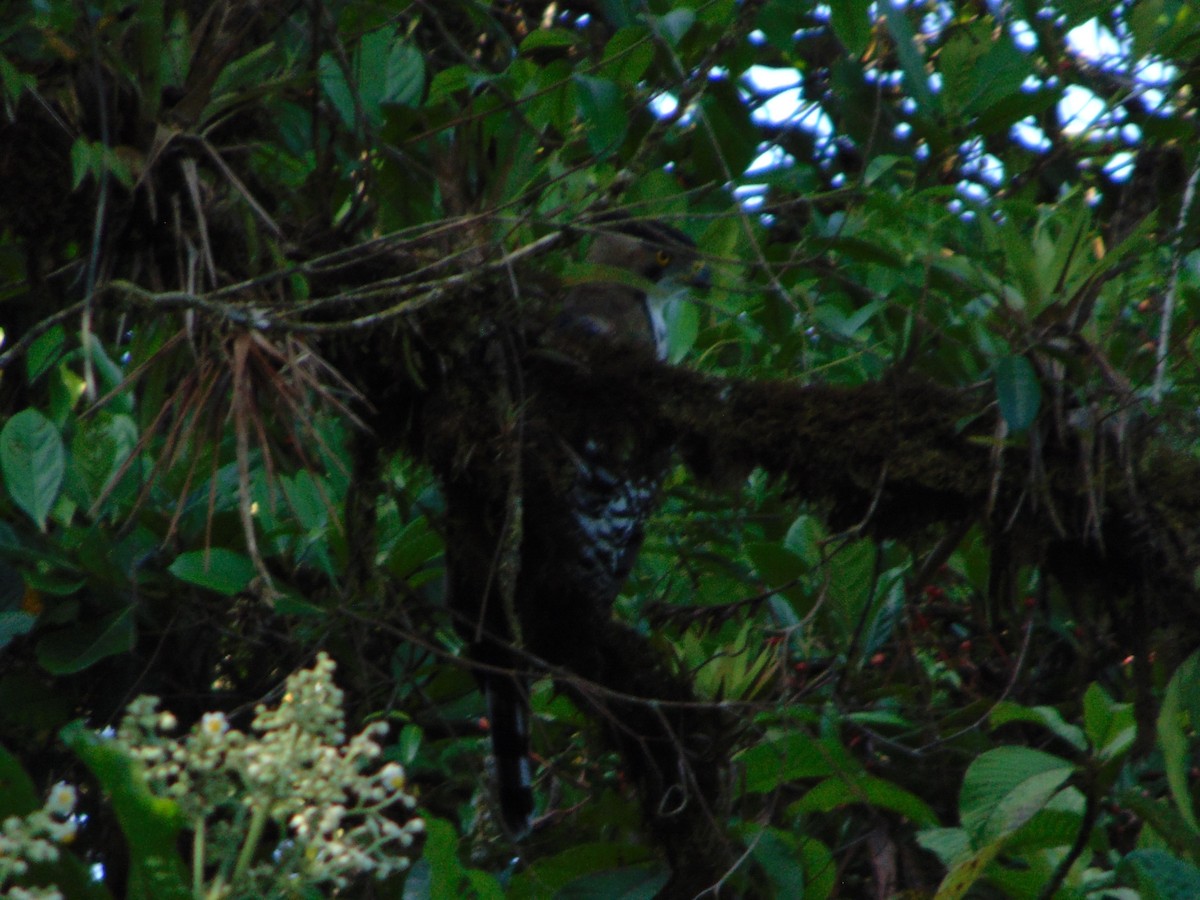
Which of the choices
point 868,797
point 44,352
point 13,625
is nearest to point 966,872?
point 868,797

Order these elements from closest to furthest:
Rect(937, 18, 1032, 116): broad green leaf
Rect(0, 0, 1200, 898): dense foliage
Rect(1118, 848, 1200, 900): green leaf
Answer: Rect(1118, 848, 1200, 900): green leaf
Rect(0, 0, 1200, 898): dense foliage
Rect(937, 18, 1032, 116): broad green leaf

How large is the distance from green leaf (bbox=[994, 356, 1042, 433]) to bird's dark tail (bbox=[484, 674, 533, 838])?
3.25 feet

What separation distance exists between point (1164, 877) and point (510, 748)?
3.81 ft

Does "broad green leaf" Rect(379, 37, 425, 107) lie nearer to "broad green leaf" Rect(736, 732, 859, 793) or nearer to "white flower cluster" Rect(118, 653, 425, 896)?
"broad green leaf" Rect(736, 732, 859, 793)

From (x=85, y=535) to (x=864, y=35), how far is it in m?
1.58

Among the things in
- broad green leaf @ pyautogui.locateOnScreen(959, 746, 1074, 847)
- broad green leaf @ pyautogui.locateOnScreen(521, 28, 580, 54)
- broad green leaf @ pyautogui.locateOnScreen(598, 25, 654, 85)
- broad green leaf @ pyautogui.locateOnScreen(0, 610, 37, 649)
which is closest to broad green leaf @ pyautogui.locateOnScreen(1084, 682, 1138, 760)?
broad green leaf @ pyautogui.locateOnScreen(959, 746, 1074, 847)

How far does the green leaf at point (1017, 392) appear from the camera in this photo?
1853 millimetres

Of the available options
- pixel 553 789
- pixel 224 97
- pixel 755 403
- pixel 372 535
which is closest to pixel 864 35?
pixel 755 403

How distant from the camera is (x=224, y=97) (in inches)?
78.0

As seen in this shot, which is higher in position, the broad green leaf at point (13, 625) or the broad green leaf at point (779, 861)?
the broad green leaf at point (13, 625)

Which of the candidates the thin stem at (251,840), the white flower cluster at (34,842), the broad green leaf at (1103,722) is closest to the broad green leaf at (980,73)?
the broad green leaf at (1103,722)

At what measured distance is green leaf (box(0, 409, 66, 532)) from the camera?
2.15 m

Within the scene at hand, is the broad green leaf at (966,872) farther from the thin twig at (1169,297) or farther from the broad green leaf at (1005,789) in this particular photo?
Answer: the thin twig at (1169,297)

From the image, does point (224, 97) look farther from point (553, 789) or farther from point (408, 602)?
point (553, 789)
